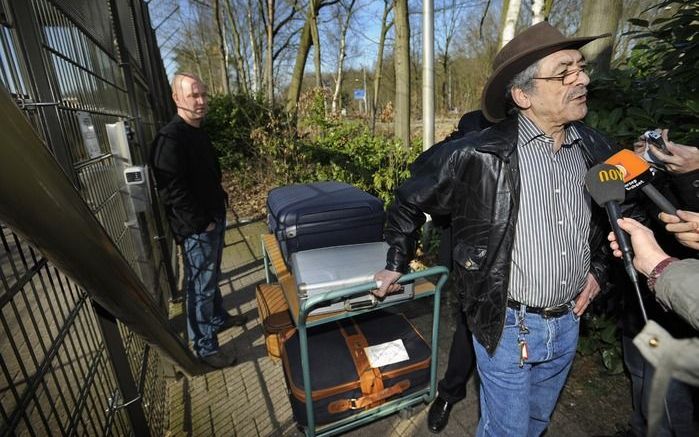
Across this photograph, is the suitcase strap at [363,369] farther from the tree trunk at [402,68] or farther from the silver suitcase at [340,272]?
the tree trunk at [402,68]

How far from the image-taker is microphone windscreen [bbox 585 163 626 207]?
4.58 feet

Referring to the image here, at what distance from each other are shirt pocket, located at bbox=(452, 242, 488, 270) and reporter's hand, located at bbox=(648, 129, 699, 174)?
0.84m

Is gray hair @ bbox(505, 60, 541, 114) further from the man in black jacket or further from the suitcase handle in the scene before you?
the man in black jacket

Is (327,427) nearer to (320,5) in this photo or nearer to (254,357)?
(254,357)

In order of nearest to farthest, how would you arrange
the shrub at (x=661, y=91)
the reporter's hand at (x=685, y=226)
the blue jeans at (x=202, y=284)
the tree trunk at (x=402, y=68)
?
the reporter's hand at (x=685, y=226) < the shrub at (x=661, y=91) < the blue jeans at (x=202, y=284) < the tree trunk at (x=402, y=68)

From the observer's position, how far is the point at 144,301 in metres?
1.24

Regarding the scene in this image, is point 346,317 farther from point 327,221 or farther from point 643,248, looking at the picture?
point 643,248

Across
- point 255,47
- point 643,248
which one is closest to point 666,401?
point 643,248

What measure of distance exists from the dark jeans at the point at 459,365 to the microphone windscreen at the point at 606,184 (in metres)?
1.16

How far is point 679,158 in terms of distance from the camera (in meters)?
1.54

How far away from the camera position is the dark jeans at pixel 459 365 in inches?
92.0

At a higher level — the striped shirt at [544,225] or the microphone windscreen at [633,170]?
the microphone windscreen at [633,170]

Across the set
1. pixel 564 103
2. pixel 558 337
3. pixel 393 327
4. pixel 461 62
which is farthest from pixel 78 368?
pixel 461 62

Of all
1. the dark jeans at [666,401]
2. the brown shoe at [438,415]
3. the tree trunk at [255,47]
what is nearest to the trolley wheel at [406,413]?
the brown shoe at [438,415]
